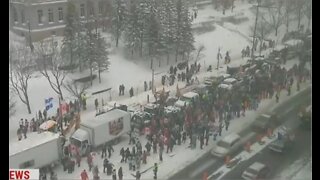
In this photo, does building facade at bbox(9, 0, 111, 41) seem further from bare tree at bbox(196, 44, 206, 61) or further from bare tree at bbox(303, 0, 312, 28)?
bare tree at bbox(303, 0, 312, 28)

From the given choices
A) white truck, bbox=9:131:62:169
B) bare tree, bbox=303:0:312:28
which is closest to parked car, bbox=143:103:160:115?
white truck, bbox=9:131:62:169

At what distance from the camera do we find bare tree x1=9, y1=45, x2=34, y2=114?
13.4ft

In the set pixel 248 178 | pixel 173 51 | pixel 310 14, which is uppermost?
pixel 310 14

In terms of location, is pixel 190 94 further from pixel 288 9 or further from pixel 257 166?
pixel 288 9

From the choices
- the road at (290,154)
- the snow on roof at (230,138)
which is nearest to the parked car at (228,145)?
the snow on roof at (230,138)

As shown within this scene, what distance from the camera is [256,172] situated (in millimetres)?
4422

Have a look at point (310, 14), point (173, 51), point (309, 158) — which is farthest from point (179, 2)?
point (309, 158)

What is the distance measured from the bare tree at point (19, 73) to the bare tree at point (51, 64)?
0.42 ft

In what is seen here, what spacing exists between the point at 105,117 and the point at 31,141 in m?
0.69

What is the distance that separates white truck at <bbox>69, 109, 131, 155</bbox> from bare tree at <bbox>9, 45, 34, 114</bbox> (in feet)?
1.65

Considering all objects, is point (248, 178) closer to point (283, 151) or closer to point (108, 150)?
point (283, 151)

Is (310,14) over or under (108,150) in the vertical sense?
over
